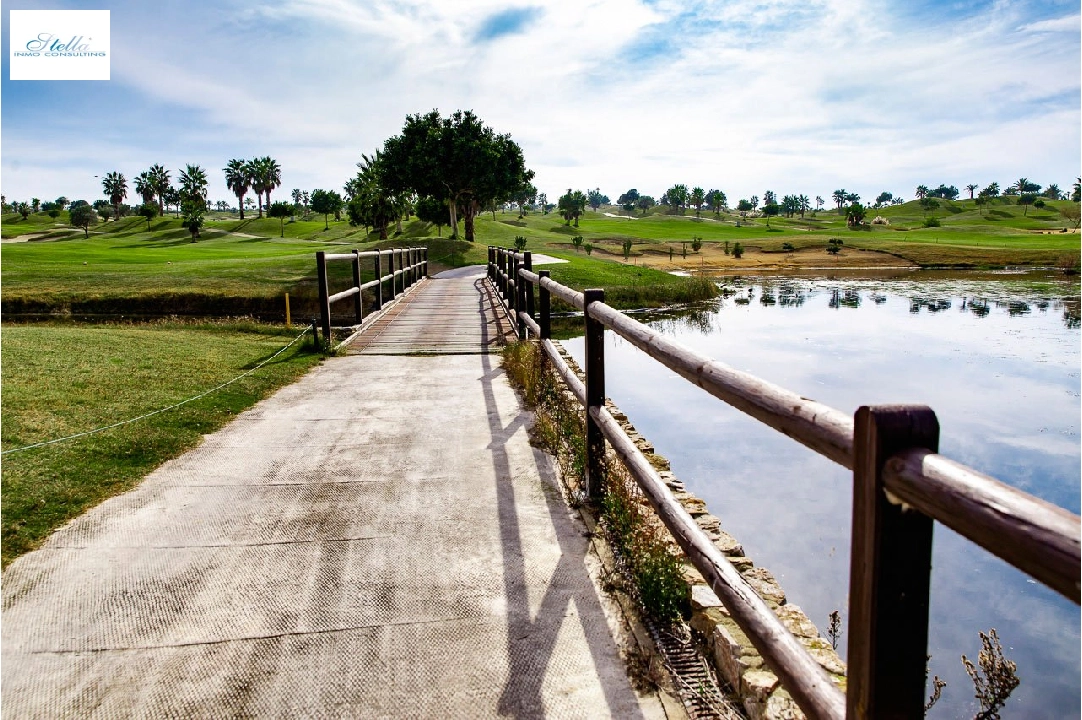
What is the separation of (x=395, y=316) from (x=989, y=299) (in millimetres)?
25968

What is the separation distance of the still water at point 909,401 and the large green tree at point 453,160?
22.6 metres

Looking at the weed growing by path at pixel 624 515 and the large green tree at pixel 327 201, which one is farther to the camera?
the large green tree at pixel 327 201

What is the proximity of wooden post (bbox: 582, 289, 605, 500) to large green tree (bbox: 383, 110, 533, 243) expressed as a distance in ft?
130

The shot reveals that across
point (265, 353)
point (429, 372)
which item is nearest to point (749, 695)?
point (429, 372)

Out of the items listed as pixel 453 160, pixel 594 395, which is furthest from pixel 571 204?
pixel 594 395

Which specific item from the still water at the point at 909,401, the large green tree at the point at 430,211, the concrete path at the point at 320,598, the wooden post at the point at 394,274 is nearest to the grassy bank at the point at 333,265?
the large green tree at the point at 430,211

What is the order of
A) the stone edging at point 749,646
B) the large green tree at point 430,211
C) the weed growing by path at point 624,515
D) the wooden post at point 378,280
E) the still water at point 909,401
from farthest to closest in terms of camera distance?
the large green tree at point 430,211, the wooden post at point 378,280, the still water at point 909,401, the weed growing by path at point 624,515, the stone edging at point 749,646

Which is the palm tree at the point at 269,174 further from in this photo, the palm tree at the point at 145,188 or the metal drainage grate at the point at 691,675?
the metal drainage grate at the point at 691,675

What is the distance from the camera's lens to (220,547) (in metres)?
3.56

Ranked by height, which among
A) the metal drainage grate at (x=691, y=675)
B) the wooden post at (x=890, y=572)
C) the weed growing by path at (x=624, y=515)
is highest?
the wooden post at (x=890, y=572)

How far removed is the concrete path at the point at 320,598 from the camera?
2.45 meters

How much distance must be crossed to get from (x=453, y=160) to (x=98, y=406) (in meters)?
38.2

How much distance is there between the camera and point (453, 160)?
138ft

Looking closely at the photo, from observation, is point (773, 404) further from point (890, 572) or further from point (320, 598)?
point (320, 598)
